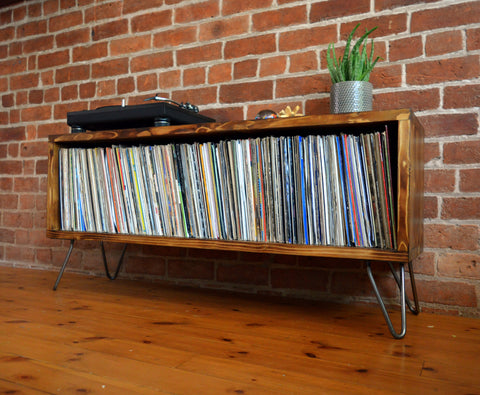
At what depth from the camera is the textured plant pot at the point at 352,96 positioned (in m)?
1.39

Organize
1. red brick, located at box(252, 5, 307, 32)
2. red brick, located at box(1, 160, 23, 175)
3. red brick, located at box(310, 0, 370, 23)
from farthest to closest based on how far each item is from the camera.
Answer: red brick, located at box(1, 160, 23, 175)
red brick, located at box(252, 5, 307, 32)
red brick, located at box(310, 0, 370, 23)

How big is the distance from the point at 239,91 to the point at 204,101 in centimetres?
18

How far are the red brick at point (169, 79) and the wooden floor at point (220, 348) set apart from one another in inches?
39.6

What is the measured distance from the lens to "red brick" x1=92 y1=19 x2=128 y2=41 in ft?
7.04

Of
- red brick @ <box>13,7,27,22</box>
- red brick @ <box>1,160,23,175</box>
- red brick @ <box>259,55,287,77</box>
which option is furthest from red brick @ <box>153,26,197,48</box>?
red brick @ <box>1,160,23,175</box>

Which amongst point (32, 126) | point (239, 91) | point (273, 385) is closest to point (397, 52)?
point (239, 91)

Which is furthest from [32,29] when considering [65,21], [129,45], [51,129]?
[129,45]

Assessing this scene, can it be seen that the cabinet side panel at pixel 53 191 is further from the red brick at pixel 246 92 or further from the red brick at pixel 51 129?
the red brick at pixel 246 92

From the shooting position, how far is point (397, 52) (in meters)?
1.58

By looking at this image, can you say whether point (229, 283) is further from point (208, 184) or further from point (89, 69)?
point (89, 69)

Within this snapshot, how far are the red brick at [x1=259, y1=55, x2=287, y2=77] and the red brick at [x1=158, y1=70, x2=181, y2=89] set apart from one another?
0.43 m

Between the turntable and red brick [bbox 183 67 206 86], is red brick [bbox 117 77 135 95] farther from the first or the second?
the turntable

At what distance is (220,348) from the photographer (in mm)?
1080

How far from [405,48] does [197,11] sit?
96cm
